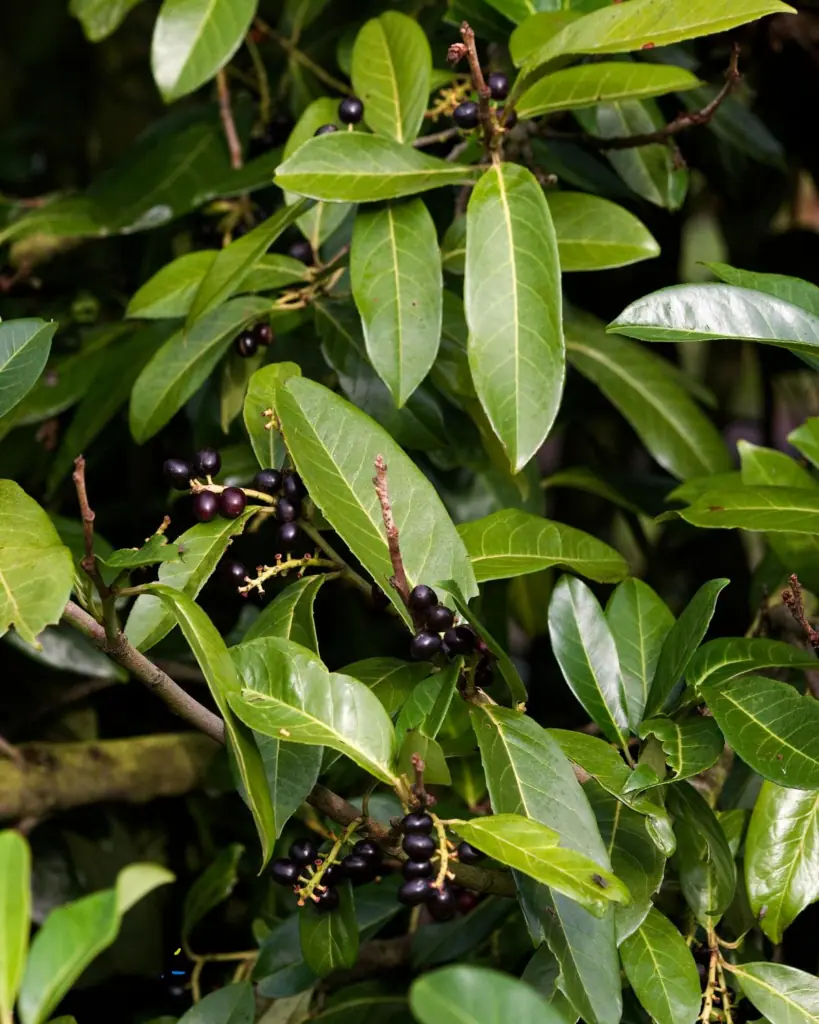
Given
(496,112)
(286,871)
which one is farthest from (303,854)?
(496,112)

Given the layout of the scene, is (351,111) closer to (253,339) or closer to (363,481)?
(253,339)

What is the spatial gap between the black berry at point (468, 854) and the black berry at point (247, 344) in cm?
41

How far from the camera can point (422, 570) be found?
638 mm

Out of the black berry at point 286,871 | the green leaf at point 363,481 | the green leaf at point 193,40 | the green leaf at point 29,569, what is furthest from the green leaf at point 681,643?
the green leaf at point 193,40

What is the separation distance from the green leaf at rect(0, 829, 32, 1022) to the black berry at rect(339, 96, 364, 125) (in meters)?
0.60

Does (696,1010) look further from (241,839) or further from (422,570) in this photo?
(241,839)

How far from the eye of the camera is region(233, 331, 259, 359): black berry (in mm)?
885

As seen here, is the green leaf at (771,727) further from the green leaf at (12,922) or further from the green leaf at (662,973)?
the green leaf at (12,922)

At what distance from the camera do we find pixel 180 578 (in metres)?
0.64

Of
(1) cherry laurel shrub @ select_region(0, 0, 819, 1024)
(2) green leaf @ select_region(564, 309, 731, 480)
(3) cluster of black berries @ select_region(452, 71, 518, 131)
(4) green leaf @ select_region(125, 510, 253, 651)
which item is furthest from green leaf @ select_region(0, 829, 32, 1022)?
(2) green leaf @ select_region(564, 309, 731, 480)

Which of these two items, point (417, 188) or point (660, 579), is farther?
point (660, 579)

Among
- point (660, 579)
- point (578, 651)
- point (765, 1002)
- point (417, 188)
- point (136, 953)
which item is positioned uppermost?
point (417, 188)

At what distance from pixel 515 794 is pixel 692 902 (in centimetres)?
16

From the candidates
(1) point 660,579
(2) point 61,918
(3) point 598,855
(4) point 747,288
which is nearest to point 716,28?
(4) point 747,288
